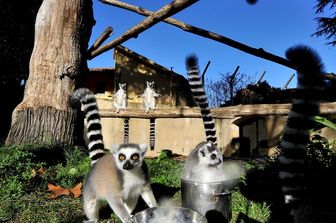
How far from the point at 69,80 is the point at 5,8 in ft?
32.5

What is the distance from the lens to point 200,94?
525 centimetres

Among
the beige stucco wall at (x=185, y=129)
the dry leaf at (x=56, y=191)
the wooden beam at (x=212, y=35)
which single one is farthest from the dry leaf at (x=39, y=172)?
the beige stucco wall at (x=185, y=129)

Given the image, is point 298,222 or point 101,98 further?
point 101,98

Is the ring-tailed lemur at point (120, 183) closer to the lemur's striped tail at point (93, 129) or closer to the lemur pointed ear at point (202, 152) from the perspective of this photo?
the lemur's striped tail at point (93, 129)

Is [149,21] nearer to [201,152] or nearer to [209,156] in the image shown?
[201,152]

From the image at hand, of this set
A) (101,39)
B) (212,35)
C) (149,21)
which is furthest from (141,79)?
(149,21)

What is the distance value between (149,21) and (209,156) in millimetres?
2451

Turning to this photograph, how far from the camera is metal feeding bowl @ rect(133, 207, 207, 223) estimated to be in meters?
2.76

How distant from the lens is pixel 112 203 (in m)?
3.13

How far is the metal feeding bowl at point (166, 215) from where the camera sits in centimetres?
276

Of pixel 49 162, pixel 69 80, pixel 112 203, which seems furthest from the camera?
pixel 69 80

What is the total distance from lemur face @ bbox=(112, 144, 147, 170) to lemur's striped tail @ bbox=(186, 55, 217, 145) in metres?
1.79

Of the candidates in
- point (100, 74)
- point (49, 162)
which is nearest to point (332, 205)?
point (49, 162)

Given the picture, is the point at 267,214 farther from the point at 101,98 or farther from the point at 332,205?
the point at 101,98
